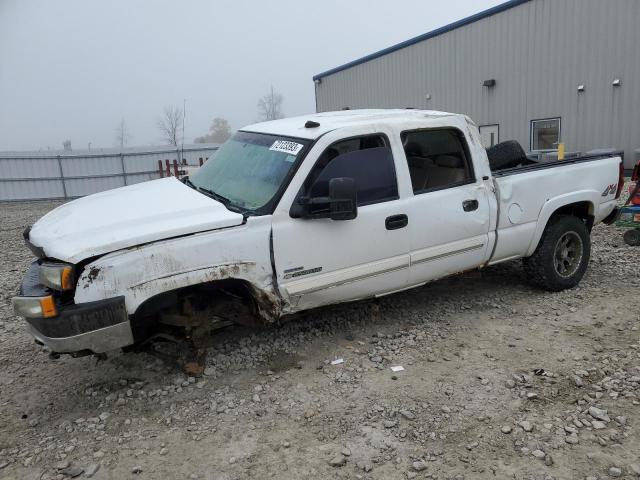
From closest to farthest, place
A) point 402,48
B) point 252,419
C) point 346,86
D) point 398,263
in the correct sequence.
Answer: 1. point 252,419
2. point 398,263
3. point 402,48
4. point 346,86

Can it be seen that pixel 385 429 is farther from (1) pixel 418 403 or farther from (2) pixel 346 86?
(2) pixel 346 86

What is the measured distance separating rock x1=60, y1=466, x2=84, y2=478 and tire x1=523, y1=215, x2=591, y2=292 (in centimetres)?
427

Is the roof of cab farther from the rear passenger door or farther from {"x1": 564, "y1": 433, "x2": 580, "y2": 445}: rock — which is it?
{"x1": 564, "y1": 433, "x2": 580, "y2": 445}: rock

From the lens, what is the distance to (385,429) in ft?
10.1

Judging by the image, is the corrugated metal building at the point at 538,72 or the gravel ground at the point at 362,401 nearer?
the gravel ground at the point at 362,401

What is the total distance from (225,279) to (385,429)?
1432mm

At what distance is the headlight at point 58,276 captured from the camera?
9.84 feet

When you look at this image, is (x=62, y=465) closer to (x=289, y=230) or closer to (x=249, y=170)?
(x=289, y=230)

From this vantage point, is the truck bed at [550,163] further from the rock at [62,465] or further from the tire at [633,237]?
the rock at [62,465]

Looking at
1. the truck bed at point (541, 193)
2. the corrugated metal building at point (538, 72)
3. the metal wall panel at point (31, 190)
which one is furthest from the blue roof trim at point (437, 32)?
the metal wall panel at point (31, 190)

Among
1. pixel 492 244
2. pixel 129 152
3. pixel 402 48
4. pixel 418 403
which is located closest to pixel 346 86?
pixel 402 48

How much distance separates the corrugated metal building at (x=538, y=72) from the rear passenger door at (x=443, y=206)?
12455 mm

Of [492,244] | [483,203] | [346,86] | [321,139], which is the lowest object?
[492,244]

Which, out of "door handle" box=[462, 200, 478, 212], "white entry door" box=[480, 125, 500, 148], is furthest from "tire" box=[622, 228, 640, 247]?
"white entry door" box=[480, 125, 500, 148]
